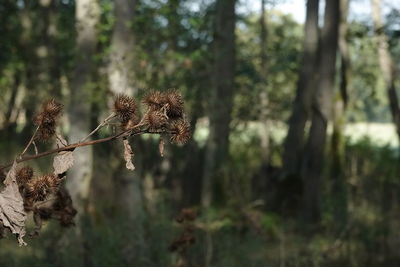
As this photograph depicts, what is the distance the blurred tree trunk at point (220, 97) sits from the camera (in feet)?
54.1

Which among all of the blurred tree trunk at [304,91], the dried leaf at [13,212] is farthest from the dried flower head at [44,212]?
the blurred tree trunk at [304,91]

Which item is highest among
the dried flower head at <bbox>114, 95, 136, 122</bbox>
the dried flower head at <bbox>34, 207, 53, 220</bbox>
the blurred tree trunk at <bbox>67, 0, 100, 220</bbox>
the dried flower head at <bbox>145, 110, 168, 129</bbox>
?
the blurred tree trunk at <bbox>67, 0, 100, 220</bbox>

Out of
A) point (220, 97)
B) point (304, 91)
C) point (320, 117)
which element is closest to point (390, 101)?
point (304, 91)

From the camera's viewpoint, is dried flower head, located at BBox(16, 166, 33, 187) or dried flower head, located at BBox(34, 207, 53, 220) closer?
dried flower head, located at BBox(16, 166, 33, 187)

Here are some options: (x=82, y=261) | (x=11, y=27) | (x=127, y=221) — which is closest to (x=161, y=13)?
(x=127, y=221)

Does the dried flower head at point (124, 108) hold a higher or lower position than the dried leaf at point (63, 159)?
higher

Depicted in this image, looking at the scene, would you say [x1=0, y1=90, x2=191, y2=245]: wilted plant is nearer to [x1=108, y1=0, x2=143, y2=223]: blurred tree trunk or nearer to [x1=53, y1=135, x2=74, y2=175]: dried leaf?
[x1=53, y1=135, x2=74, y2=175]: dried leaf

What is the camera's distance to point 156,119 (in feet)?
9.69

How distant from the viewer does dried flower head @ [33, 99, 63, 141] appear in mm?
3156

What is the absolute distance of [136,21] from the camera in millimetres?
12422

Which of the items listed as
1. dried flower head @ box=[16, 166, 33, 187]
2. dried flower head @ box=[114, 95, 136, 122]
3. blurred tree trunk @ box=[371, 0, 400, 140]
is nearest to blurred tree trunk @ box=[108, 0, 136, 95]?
dried flower head @ box=[16, 166, 33, 187]

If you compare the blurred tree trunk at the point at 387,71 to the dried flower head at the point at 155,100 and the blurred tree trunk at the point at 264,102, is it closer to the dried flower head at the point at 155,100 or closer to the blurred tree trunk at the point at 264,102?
the blurred tree trunk at the point at 264,102

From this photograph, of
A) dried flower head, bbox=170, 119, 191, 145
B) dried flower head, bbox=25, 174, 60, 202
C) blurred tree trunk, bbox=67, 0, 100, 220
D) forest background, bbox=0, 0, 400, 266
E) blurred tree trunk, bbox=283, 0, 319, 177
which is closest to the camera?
dried flower head, bbox=170, 119, 191, 145

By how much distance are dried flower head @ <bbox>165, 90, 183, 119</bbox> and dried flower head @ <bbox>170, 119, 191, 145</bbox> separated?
34mm
